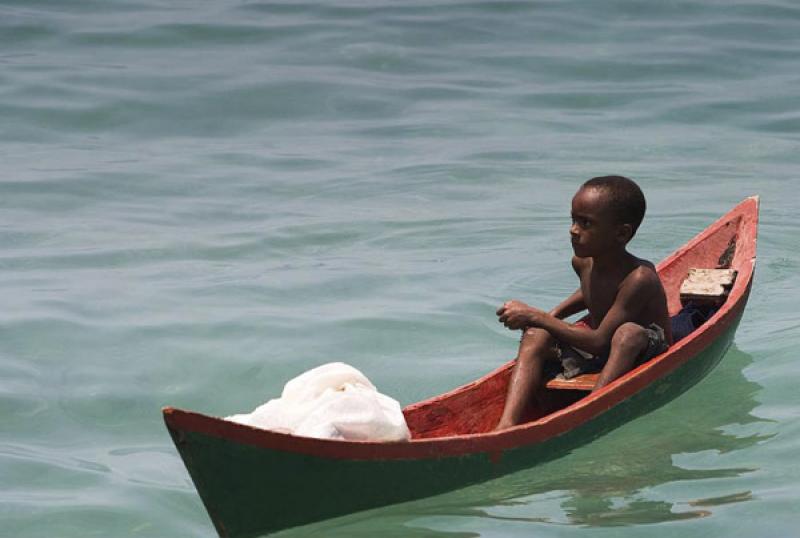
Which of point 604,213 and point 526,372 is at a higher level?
point 604,213

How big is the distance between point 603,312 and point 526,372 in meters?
0.40

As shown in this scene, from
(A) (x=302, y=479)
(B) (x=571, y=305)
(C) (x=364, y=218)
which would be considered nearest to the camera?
(A) (x=302, y=479)

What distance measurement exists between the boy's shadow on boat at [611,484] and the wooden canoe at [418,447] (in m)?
0.06

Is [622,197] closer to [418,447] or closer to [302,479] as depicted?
[418,447]

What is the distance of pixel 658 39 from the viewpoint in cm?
1484

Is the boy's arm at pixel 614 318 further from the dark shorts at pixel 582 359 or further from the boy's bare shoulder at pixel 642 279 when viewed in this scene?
the dark shorts at pixel 582 359

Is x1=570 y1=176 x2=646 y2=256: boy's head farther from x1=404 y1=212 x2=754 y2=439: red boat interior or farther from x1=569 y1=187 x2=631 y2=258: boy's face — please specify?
x1=404 y1=212 x2=754 y2=439: red boat interior

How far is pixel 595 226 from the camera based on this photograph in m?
5.57

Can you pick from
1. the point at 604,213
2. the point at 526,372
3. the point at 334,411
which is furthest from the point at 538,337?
the point at 334,411

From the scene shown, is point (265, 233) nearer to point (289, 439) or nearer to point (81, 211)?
point (81, 211)

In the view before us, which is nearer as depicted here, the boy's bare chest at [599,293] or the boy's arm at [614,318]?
the boy's arm at [614,318]

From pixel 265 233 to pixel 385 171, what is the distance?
1687 millimetres

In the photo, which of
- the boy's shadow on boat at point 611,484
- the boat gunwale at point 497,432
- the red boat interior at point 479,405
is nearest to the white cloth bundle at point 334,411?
the boat gunwale at point 497,432

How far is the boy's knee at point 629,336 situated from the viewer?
18.4 ft
